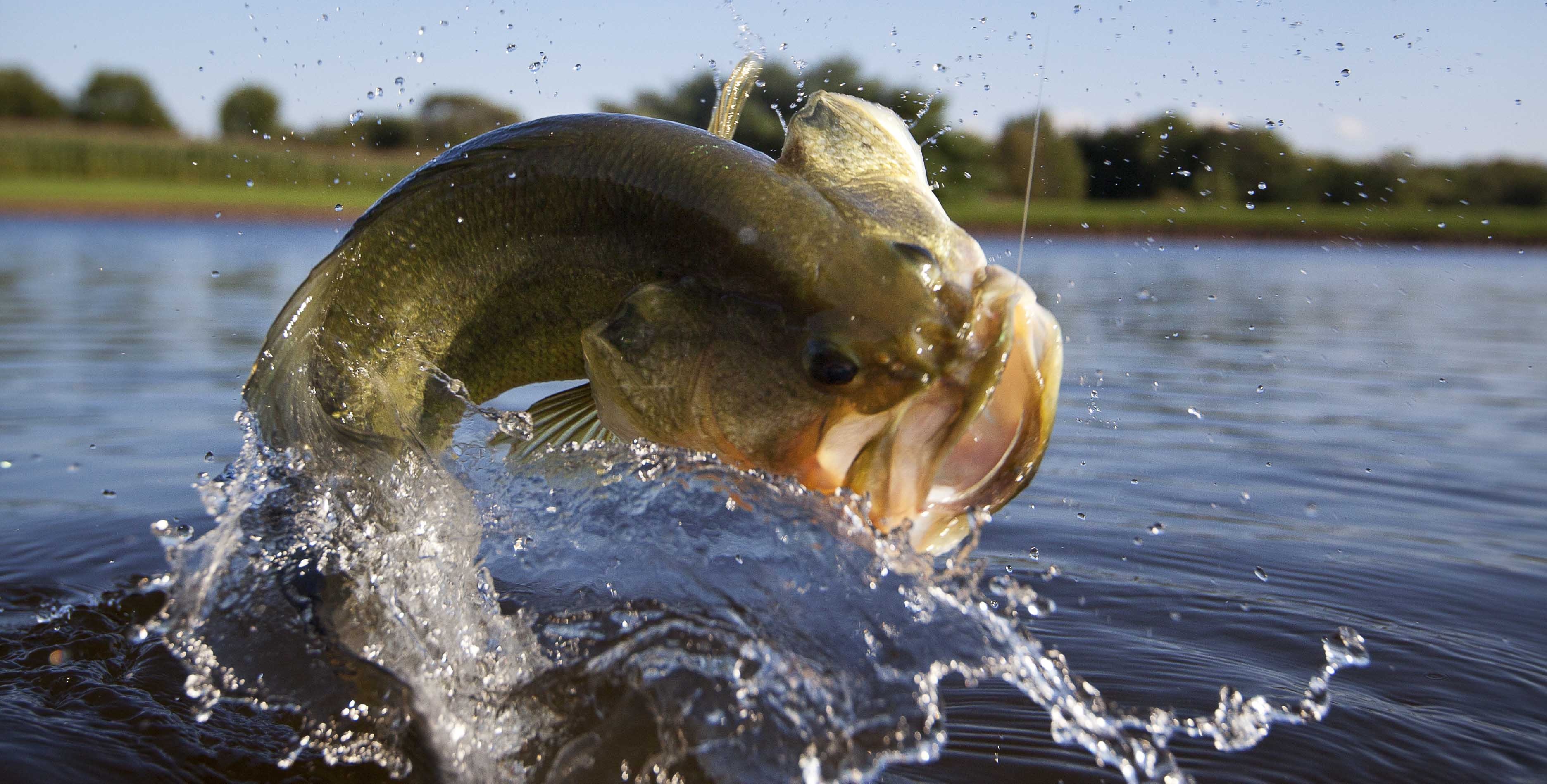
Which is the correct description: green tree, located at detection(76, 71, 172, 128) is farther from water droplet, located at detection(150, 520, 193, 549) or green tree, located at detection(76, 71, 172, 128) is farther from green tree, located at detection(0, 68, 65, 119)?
water droplet, located at detection(150, 520, 193, 549)

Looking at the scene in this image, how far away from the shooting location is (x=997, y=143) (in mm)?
46375

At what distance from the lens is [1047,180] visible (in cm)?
5144

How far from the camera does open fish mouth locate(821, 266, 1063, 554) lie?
1906mm

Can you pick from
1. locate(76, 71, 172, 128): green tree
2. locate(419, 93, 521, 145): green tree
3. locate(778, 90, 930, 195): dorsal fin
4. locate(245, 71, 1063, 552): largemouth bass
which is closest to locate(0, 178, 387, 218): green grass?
locate(419, 93, 521, 145): green tree

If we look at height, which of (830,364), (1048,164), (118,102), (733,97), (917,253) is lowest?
(118,102)

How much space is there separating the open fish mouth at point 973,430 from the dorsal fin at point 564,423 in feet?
1.84

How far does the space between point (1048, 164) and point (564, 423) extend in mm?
46029

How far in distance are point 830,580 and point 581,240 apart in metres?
1.15

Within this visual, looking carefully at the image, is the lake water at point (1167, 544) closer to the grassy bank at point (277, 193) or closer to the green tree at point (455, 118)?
the green tree at point (455, 118)

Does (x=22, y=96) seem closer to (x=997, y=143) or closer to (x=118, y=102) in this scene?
(x=118, y=102)

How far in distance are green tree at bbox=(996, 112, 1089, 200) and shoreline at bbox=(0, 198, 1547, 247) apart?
2.26 meters

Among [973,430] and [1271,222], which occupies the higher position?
[973,430]

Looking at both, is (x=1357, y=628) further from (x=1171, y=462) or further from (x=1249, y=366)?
(x=1249, y=366)

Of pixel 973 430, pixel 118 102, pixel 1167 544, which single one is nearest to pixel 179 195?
pixel 1167 544
